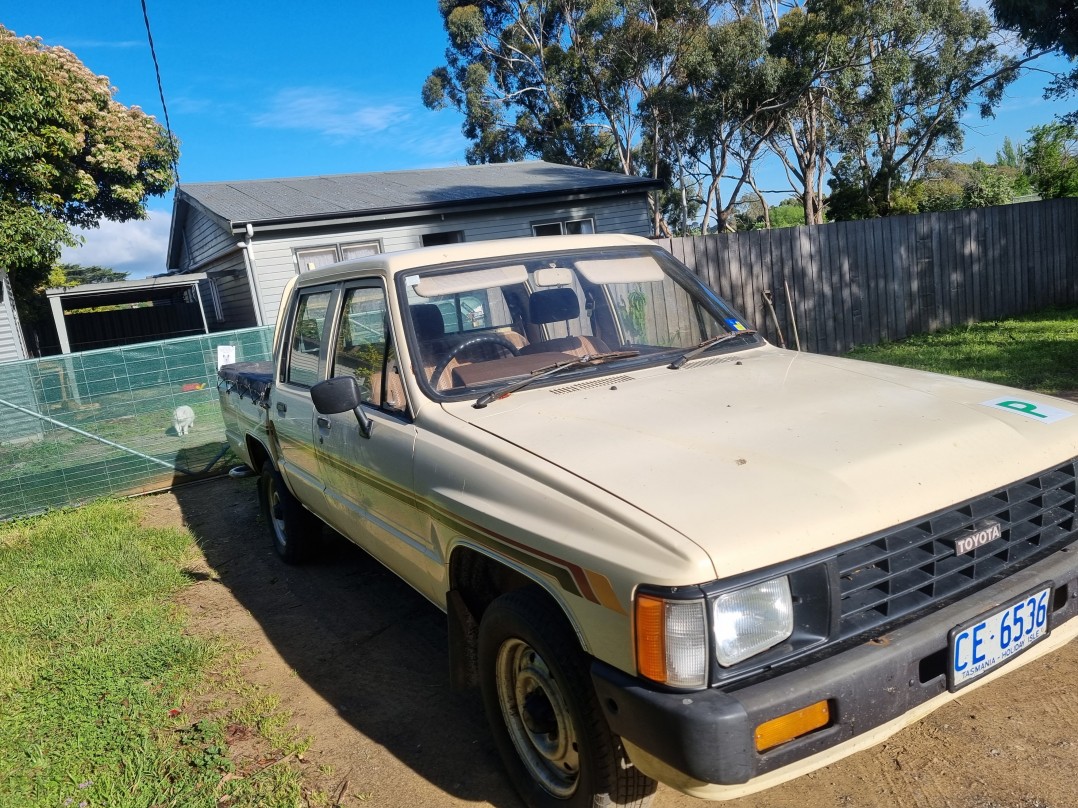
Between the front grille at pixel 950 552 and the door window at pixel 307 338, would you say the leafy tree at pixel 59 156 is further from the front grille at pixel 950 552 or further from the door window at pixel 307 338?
the front grille at pixel 950 552

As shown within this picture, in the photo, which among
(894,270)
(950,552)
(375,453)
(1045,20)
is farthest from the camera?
(1045,20)

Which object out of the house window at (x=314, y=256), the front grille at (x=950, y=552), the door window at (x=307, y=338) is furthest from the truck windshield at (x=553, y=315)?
the house window at (x=314, y=256)

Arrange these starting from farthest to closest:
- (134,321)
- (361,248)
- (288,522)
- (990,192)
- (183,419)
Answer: (990,192) → (134,321) → (361,248) → (183,419) → (288,522)

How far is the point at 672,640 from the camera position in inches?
74.8

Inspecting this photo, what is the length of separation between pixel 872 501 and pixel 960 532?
37 centimetres

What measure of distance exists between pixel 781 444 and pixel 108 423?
7.42 m

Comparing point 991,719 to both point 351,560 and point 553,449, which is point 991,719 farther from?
point 351,560

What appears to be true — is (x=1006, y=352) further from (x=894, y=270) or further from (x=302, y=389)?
(x=302, y=389)

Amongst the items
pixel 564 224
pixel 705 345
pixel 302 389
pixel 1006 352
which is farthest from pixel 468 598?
pixel 564 224

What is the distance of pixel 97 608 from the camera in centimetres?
481

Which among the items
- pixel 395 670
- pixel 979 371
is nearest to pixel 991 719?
pixel 395 670

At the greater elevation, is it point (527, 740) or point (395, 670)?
point (527, 740)

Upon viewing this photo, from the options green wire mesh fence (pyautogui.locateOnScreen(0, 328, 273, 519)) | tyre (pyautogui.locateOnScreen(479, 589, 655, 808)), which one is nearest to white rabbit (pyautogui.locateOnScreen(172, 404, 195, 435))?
green wire mesh fence (pyautogui.locateOnScreen(0, 328, 273, 519))

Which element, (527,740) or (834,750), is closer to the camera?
(834,750)
